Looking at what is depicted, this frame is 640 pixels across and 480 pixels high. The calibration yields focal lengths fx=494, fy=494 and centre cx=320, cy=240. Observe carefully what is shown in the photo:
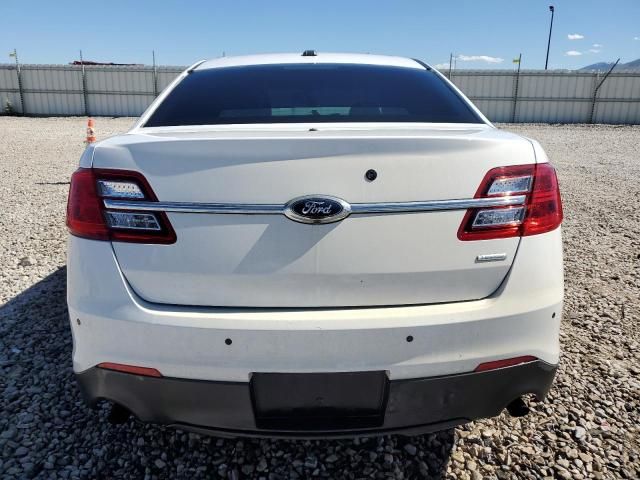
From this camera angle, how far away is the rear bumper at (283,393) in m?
1.51

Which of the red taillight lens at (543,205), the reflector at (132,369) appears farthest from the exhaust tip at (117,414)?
the red taillight lens at (543,205)

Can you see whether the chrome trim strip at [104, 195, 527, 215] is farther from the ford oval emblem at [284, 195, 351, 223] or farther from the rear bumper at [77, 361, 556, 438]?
the rear bumper at [77, 361, 556, 438]

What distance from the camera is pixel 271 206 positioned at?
56.1 inches

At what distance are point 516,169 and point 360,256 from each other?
1.84 feet

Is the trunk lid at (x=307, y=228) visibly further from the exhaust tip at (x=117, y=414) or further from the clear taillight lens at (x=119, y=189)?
the exhaust tip at (x=117, y=414)

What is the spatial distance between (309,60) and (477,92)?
26.1 m

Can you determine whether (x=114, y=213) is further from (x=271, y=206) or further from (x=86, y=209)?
(x=271, y=206)

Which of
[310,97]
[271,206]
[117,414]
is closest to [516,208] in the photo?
[271,206]

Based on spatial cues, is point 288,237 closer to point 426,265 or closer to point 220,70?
point 426,265

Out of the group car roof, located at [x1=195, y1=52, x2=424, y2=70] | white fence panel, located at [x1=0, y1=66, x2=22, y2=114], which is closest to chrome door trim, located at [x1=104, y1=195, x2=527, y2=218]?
car roof, located at [x1=195, y1=52, x2=424, y2=70]

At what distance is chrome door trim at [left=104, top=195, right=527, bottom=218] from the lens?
1429 mm

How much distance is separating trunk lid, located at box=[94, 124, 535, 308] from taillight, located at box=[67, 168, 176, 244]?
2 centimetres

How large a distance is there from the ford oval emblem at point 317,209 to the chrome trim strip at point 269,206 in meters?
0.02

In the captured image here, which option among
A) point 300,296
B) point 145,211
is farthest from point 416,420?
point 145,211
